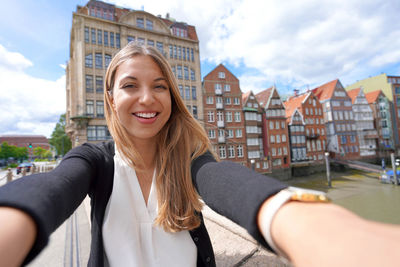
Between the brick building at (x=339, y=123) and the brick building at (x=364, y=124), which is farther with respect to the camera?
the brick building at (x=364, y=124)

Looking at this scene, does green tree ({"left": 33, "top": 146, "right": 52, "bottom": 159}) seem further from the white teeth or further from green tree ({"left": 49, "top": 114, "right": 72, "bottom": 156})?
the white teeth

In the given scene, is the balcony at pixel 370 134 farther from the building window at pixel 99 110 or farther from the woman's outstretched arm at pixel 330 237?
the woman's outstretched arm at pixel 330 237

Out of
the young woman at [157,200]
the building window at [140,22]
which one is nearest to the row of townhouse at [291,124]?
the building window at [140,22]

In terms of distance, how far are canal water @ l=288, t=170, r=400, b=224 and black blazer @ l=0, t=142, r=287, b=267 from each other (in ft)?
59.3

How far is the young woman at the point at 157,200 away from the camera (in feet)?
1.53

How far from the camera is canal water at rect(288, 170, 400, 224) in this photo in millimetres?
15459

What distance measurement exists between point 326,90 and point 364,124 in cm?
984

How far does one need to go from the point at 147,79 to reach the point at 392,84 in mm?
54999

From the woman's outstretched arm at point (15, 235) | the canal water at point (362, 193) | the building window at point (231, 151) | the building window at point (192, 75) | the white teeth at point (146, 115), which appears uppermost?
the building window at point (192, 75)

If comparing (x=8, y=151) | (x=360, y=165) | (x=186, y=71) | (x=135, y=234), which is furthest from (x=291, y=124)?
(x=8, y=151)

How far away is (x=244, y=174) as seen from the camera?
850mm

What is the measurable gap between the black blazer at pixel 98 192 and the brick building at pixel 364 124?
42.5 m

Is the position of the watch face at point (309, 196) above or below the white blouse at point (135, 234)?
above

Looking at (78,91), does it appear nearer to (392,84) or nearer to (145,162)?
(145,162)
